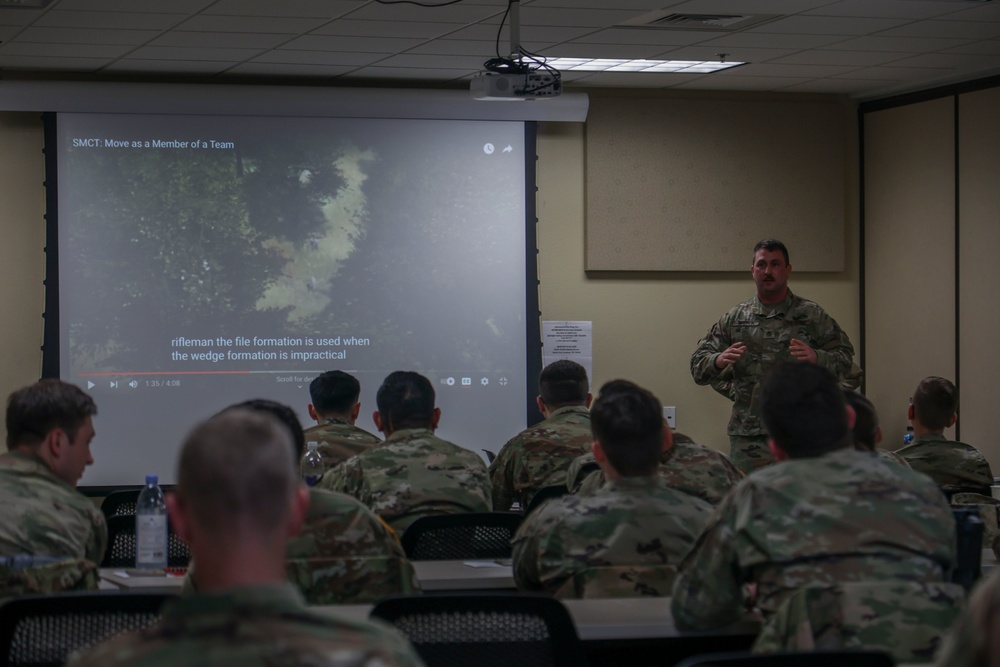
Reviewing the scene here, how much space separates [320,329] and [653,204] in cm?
229

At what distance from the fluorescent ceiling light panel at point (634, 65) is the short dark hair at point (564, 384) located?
2.21m

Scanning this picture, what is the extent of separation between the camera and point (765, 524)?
2422 mm

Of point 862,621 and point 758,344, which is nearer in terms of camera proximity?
point 862,621

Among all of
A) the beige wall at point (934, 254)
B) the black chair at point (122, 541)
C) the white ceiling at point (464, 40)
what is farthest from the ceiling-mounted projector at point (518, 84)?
the beige wall at point (934, 254)

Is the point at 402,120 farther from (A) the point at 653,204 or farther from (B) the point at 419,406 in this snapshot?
(B) the point at 419,406

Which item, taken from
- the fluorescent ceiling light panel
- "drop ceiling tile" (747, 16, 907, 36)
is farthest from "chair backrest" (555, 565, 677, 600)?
the fluorescent ceiling light panel

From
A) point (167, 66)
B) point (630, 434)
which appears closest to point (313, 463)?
point (630, 434)

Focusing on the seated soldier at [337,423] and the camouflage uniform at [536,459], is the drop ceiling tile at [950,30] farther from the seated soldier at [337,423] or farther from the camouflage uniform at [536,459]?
the seated soldier at [337,423]

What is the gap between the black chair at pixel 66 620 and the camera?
2229 millimetres

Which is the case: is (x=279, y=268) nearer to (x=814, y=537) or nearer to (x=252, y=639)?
(x=814, y=537)

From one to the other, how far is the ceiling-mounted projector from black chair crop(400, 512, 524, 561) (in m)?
2.43

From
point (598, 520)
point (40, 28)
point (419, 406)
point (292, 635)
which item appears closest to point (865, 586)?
point (598, 520)

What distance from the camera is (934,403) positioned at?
5.27 metres

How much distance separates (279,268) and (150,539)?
151 inches
